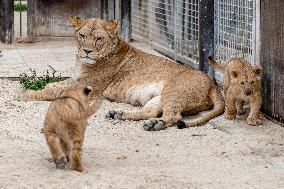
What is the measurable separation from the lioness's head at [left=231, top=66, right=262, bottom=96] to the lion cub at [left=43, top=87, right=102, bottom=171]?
Answer: 2170 mm

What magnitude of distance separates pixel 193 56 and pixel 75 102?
184 inches

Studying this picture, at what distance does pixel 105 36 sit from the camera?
8.71 metres

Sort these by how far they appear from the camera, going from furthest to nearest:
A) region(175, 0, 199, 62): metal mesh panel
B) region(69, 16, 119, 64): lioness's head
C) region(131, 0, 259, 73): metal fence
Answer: region(175, 0, 199, 62): metal mesh panel → region(69, 16, 119, 64): lioness's head → region(131, 0, 259, 73): metal fence

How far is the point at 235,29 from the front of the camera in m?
8.62

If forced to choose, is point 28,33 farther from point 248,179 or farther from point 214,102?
point 248,179

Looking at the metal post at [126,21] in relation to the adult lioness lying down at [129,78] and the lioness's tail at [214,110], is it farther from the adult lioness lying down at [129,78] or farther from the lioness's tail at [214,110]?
the lioness's tail at [214,110]

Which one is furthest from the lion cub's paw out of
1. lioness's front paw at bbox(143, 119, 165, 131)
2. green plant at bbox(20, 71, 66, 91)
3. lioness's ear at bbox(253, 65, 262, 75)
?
green plant at bbox(20, 71, 66, 91)

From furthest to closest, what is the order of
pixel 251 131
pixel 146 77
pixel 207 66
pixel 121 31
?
pixel 121 31, pixel 207 66, pixel 146 77, pixel 251 131

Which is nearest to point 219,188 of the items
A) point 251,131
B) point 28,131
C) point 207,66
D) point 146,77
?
point 251,131

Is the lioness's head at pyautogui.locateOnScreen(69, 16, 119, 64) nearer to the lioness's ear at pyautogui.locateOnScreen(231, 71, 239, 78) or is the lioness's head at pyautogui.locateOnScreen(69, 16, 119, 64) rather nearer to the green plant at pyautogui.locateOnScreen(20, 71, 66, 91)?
the green plant at pyautogui.locateOnScreen(20, 71, 66, 91)

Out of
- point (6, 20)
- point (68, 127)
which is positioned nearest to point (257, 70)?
point (68, 127)

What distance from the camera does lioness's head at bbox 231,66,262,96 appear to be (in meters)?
7.46

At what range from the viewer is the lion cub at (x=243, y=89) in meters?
7.47

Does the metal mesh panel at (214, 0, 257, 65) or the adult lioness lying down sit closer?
the adult lioness lying down
